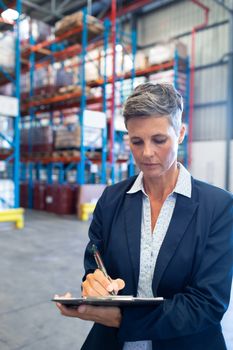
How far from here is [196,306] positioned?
109 centimetres

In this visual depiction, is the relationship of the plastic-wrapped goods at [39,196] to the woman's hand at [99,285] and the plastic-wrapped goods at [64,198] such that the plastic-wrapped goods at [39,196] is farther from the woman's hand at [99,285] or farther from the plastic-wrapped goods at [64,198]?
the woman's hand at [99,285]

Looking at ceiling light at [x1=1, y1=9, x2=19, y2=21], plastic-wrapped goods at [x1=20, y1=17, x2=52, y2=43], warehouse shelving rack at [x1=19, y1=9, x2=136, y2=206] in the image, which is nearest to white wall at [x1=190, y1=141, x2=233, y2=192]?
warehouse shelving rack at [x1=19, y1=9, x2=136, y2=206]

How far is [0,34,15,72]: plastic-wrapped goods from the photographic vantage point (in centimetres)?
661

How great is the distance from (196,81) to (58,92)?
646 cm

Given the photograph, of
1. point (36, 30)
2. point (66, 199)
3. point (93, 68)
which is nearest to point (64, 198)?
point (66, 199)

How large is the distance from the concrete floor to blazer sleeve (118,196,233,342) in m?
1.58

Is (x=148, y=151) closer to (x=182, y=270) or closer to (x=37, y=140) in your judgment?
(x=182, y=270)

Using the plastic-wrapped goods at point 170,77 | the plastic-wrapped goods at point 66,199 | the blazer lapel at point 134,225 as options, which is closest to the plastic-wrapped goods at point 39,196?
the plastic-wrapped goods at point 66,199

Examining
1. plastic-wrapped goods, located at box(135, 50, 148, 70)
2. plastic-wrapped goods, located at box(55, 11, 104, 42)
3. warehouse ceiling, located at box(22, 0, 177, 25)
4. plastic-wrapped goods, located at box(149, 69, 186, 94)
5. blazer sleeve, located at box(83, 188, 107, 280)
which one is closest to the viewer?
blazer sleeve, located at box(83, 188, 107, 280)

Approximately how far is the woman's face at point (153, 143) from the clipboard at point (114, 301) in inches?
17.6

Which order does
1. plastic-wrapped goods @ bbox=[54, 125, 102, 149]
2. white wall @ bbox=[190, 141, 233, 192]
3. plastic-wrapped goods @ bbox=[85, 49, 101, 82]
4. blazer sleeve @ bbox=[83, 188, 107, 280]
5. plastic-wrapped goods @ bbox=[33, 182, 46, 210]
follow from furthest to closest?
white wall @ bbox=[190, 141, 233, 192] → plastic-wrapped goods @ bbox=[85, 49, 101, 82] → plastic-wrapped goods @ bbox=[33, 182, 46, 210] → plastic-wrapped goods @ bbox=[54, 125, 102, 149] → blazer sleeve @ bbox=[83, 188, 107, 280]

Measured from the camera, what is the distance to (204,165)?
12312 mm

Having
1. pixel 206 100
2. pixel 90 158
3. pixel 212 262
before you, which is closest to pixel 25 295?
pixel 212 262

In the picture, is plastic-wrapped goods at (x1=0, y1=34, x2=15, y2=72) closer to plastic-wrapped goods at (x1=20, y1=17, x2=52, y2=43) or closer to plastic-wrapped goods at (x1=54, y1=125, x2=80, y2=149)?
plastic-wrapped goods at (x1=54, y1=125, x2=80, y2=149)
